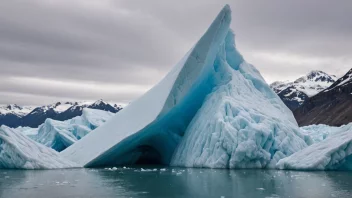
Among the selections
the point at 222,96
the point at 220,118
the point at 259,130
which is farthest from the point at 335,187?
the point at 222,96

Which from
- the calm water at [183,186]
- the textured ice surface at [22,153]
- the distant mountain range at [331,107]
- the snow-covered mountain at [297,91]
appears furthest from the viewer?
the snow-covered mountain at [297,91]

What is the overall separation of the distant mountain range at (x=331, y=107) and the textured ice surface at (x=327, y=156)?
251 ft

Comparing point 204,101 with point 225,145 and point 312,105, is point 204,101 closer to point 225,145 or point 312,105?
point 225,145

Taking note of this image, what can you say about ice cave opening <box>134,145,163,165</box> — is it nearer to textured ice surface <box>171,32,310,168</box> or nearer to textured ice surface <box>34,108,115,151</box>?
textured ice surface <box>171,32,310,168</box>

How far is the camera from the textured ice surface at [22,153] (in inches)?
724

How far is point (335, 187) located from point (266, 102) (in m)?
10.8

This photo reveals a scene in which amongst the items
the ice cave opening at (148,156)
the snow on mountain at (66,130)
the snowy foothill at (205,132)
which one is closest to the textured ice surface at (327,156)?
the snowy foothill at (205,132)

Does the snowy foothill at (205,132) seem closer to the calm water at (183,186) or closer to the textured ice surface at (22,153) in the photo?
the textured ice surface at (22,153)

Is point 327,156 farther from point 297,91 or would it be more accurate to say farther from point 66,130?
point 297,91

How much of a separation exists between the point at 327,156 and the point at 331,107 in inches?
3757

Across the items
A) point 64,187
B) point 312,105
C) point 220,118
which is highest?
point 312,105

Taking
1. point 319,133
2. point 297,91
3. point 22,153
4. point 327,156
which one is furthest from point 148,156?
point 297,91

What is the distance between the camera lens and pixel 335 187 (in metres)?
11.4

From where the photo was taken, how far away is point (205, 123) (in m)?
19.9
